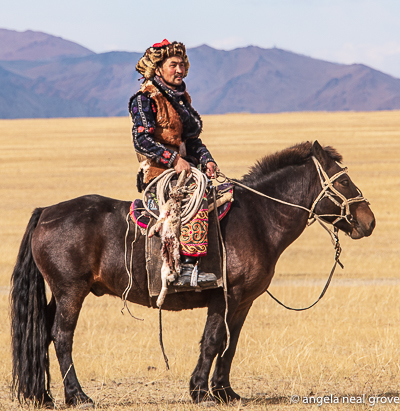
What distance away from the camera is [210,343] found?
228 inches

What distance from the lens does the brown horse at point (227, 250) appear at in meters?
5.81

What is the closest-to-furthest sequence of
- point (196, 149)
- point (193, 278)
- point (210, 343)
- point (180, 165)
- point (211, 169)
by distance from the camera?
point (193, 278) < point (210, 343) < point (180, 165) < point (211, 169) < point (196, 149)

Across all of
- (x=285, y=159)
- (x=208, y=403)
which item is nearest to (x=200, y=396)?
(x=208, y=403)

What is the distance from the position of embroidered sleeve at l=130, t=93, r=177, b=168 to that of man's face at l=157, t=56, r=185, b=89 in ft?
0.92

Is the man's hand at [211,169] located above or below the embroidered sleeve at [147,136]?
below

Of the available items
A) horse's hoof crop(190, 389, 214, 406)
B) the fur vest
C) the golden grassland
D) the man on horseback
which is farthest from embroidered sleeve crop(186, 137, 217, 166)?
the golden grassland

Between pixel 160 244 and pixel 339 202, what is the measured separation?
160 centimetres

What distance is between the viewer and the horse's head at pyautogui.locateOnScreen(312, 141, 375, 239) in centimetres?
595

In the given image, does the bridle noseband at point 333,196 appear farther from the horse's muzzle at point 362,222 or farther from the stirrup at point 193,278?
the stirrup at point 193,278

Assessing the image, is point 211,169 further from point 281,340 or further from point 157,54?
point 281,340

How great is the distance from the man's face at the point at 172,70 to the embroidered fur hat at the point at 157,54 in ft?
0.15

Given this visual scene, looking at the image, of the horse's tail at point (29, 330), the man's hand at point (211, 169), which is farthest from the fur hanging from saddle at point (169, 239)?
the horse's tail at point (29, 330)

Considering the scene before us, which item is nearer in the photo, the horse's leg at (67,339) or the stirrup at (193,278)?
the stirrup at (193,278)

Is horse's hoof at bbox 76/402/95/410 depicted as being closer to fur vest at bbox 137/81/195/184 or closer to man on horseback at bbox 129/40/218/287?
man on horseback at bbox 129/40/218/287
